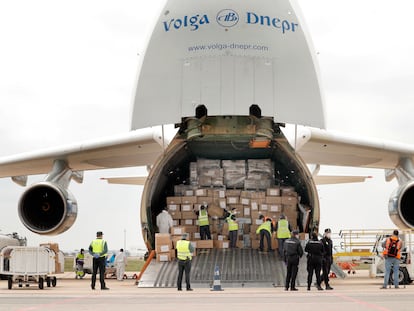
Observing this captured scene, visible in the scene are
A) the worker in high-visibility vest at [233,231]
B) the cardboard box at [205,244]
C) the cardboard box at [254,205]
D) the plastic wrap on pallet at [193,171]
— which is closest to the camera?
the cardboard box at [205,244]

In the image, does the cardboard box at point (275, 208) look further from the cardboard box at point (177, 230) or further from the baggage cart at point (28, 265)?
the baggage cart at point (28, 265)

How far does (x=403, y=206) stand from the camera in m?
17.0

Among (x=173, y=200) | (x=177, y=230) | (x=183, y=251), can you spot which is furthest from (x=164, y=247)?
(x=173, y=200)

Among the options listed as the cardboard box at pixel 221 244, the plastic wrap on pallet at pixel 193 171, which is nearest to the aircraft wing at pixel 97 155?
the plastic wrap on pallet at pixel 193 171

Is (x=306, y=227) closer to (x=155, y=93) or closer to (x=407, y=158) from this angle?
(x=407, y=158)

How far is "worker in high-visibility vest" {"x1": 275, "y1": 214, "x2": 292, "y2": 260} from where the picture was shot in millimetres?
17266

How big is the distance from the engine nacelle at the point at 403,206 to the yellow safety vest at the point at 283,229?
215cm

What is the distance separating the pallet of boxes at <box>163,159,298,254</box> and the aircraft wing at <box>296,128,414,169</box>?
1177 mm

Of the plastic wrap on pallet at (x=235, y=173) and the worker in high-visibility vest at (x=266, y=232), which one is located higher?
the plastic wrap on pallet at (x=235, y=173)

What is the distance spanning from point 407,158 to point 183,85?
238 inches

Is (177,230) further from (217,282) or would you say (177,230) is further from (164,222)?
(217,282)

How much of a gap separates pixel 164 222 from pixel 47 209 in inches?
102

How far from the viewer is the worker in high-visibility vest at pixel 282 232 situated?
1727cm

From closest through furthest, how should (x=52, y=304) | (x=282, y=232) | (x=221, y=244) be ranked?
(x=52, y=304) → (x=282, y=232) → (x=221, y=244)
